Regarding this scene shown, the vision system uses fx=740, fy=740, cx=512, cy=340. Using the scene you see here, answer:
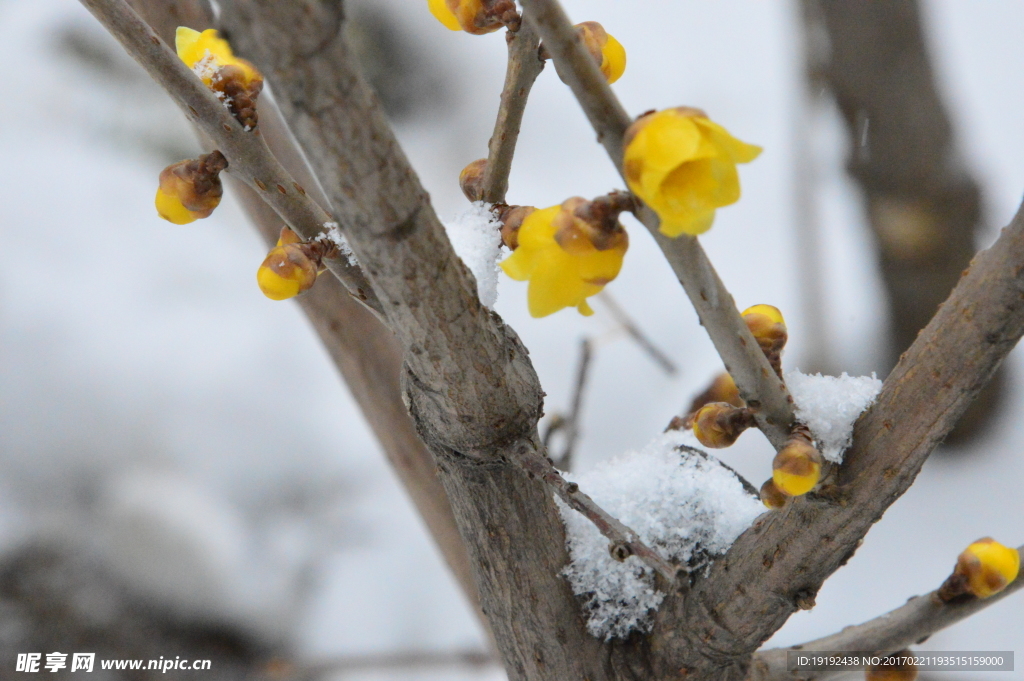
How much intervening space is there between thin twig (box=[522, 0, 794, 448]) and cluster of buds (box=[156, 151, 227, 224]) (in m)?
0.18

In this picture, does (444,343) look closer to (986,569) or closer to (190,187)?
(190,187)

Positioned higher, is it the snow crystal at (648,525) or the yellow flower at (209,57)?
the yellow flower at (209,57)

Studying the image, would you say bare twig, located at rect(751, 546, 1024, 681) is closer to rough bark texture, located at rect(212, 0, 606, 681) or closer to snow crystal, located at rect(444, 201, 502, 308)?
rough bark texture, located at rect(212, 0, 606, 681)

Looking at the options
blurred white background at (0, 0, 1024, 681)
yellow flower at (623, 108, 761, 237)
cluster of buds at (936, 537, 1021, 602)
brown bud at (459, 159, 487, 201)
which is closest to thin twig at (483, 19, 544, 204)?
brown bud at (459, 159, 487, 201)

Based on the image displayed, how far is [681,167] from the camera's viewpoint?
0.81ft

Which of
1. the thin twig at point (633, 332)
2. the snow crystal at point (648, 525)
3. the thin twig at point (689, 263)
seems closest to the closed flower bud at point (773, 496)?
the thin twig at point (689, 263)

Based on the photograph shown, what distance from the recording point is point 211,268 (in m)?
1.48

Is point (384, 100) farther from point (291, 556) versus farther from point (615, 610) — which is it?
point (615, 610)

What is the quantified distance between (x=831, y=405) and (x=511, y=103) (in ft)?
0.68

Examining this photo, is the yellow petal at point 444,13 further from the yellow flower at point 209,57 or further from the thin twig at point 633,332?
the thin twig at point 633,332

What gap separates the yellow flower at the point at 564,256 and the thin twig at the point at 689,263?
0.02 meters

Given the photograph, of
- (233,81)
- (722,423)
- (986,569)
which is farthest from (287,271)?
(986,569)

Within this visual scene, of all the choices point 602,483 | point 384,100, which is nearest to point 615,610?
point 602,483

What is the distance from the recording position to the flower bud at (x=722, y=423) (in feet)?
1.11
